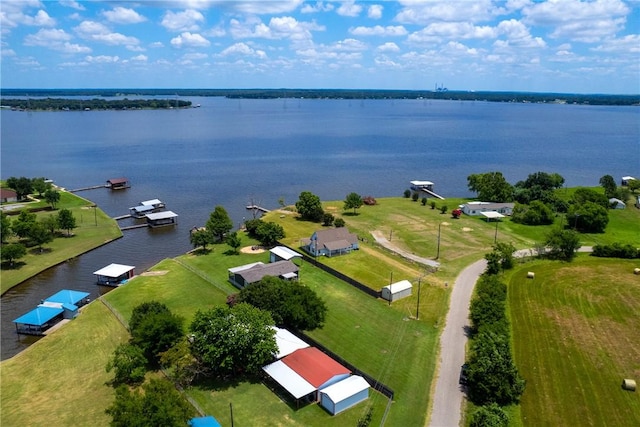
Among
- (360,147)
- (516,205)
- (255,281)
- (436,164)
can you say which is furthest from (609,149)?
(255,281)

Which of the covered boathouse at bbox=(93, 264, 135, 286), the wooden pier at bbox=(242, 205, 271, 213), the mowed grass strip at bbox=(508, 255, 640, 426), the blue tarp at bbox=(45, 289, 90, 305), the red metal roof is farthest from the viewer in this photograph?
the wooden pier at bbox=(242, 205, 271, 213)

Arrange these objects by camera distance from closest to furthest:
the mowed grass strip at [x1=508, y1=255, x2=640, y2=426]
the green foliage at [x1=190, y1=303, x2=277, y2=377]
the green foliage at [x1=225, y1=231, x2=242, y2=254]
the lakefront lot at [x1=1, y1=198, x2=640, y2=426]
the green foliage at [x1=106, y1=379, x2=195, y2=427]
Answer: the green foliage at [x1=106, y1=379, x2=195, y2=427] → the lakefront lot at [x1=1, y1=198, x2=640, y2=426] → the mowed grass strip at [x1=508, y1=255, x2=640, y2=426] → the green foliage at [x1=190, y1=303, x2=277, y2=377] → the green foliage at [x1=225, y1=231, x2=242, y2=254]

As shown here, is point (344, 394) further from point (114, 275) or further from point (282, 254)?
point (114, 275)

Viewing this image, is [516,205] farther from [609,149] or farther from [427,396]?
[609,149]

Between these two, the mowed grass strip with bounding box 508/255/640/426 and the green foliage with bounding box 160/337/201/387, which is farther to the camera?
the green foliage with bounding box 160/337/201/387

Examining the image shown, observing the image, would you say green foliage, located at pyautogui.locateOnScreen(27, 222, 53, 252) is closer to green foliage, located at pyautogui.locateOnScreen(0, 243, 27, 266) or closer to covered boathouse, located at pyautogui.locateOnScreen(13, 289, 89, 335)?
green foliage, located at pyautogui.locateOnScreen(0, 243, 27, 266)

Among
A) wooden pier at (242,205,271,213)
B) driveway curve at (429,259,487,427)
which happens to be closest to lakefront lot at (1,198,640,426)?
driveway curve at (429,259,487,427)

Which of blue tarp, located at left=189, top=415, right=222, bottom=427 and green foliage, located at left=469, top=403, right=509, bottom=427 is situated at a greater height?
green foliage, located at left=469, top=403, right=509, bottom=427

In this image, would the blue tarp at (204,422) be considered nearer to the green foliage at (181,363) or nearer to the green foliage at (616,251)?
the green foliage at (181,363)
